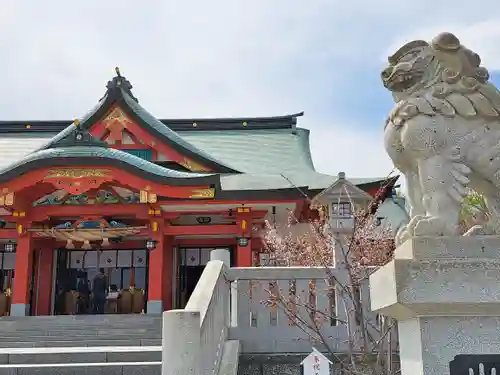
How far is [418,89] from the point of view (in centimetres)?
283

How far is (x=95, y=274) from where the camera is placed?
53.5ft

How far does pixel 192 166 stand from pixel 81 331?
666 centimetres

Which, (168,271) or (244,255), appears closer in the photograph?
(244,255)

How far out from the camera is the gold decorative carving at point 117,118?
16172 mm

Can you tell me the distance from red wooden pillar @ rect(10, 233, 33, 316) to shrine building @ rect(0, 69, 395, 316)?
0.02 metres

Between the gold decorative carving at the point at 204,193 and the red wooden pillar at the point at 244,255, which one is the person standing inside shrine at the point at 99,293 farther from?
the gold decorative carving at the point at 204,193

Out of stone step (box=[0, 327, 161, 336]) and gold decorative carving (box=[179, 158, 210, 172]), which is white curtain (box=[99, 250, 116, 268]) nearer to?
gold decorative carving (box=[179, 158, 210, 172])

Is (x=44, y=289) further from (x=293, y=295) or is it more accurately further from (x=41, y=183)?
(x=293, y=295)

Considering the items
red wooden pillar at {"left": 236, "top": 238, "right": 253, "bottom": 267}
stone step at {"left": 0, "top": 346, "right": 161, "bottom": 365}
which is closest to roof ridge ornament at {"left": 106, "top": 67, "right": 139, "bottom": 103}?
red wooden pillar at {"left": 236, "top": 238, "right": 253, "bottom": 267}

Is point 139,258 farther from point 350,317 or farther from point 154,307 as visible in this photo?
point 350,317

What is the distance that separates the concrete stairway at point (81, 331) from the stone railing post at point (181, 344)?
5042mm

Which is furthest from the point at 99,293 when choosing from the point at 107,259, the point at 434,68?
the point at 434,68

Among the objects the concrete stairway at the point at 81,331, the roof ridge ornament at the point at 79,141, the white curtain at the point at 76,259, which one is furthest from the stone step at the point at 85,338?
the white curtain at the point at 76,259

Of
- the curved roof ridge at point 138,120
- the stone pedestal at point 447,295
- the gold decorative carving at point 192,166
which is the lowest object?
the stone pedestal at point 447,295
